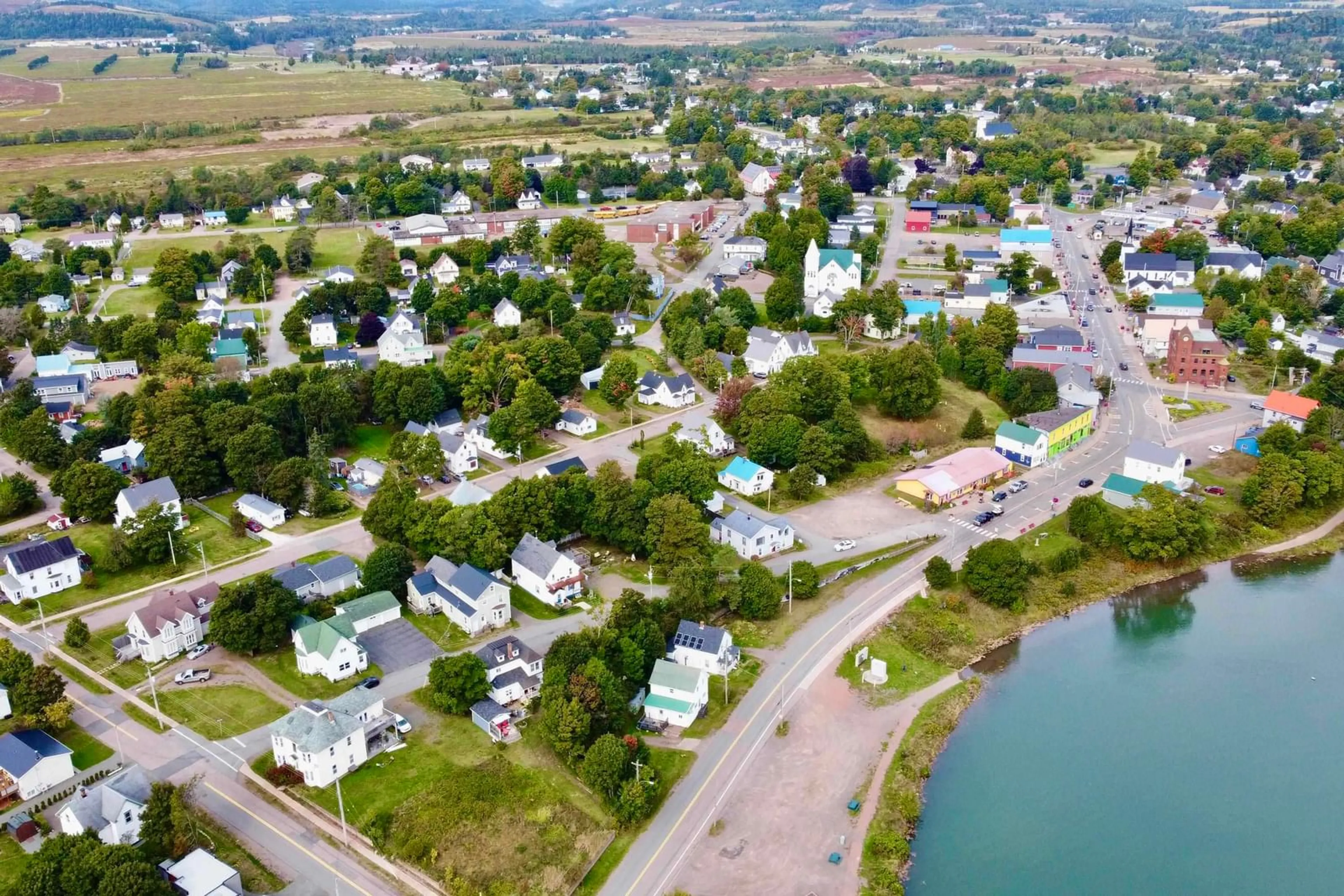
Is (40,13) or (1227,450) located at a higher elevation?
(40,13)

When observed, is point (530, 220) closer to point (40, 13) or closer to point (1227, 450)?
point (1227, 450)

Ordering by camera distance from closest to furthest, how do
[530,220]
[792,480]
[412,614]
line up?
[412,614] → [792,480] → [530,220]

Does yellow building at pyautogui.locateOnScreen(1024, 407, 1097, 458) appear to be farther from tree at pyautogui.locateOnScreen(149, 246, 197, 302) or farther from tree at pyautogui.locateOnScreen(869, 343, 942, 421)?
tree at pyautogui.locateOnScreen(149, 246, 197, 302)

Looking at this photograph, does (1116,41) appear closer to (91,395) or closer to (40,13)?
(91,395)

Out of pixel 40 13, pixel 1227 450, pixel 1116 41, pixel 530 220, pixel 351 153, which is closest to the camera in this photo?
pixel 1227 450

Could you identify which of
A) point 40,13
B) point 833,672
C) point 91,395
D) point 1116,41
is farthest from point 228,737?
point 40,13

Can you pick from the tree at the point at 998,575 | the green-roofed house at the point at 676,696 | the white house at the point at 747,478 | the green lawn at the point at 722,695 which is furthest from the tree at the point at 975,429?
the green-roofed house at the point at 676,696

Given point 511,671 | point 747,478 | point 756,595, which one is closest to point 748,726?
point 756,595

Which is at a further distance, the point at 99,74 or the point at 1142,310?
the point at 99,74
